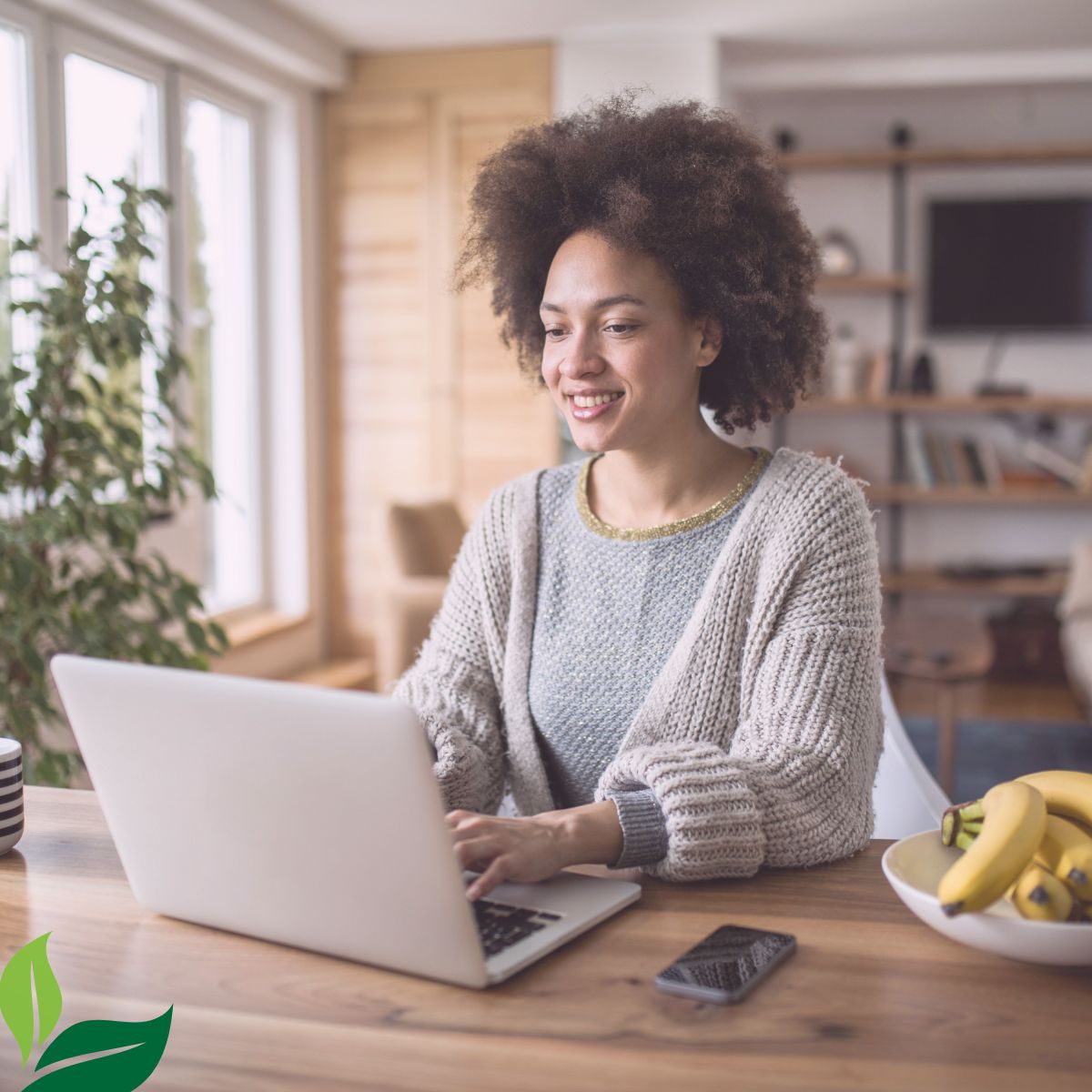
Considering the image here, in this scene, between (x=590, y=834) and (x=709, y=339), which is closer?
(x=590, y=834)

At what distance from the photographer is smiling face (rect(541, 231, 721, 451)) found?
57.8 inches

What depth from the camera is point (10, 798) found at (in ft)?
3.91

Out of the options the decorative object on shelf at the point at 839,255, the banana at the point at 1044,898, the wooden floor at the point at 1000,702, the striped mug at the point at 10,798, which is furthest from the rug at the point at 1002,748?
the striped mug at the point at 10,798

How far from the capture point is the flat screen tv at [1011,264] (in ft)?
18.4

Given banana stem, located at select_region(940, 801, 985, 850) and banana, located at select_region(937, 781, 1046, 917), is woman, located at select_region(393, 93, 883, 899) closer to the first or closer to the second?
banana stem, located at select_region(940, 801, 985, 850)

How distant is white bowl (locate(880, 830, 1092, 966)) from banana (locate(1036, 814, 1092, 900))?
3cm

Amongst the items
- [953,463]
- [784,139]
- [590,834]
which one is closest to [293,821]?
[590,834]

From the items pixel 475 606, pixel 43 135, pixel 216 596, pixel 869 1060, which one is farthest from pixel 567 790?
pixel 216 596

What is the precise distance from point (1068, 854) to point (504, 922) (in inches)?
16.4

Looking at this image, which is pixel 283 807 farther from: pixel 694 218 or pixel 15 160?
pixel 15 160

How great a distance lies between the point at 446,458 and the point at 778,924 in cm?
435

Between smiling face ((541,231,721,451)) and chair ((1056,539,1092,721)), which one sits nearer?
smiling face ((541,231,721,451))

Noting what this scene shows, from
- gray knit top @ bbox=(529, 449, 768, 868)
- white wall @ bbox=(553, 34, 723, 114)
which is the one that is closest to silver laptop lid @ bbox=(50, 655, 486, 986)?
gray knit top @ bbox=(529, 449, 768, 868)

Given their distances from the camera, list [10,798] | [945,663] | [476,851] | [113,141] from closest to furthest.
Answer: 1. [476,851]
2. [10,798]
3. [945,663]
4. [113,141]
